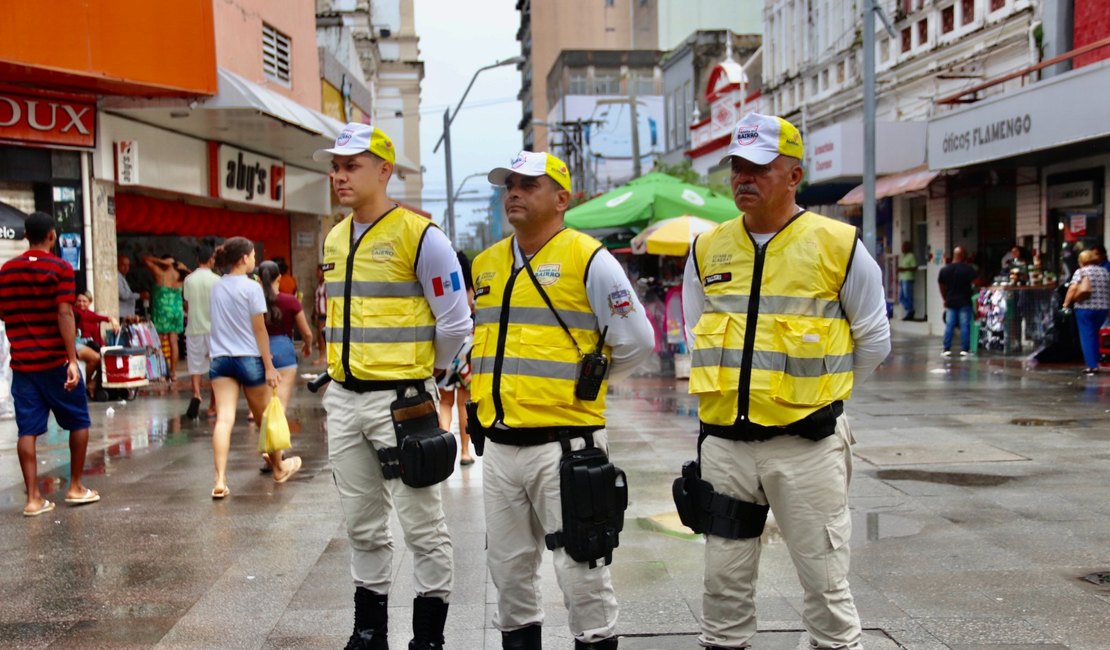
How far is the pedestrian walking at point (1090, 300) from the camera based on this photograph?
1425 centimetres

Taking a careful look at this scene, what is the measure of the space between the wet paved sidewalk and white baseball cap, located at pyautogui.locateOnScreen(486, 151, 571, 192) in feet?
6.33

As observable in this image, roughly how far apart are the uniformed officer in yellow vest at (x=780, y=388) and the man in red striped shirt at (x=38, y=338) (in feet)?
15.5

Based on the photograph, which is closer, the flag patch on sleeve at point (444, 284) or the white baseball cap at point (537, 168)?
the white baseball cap at point (537, 168)

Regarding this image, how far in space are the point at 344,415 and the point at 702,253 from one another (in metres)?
1.60

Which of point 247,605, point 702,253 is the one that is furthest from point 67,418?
point 702,253

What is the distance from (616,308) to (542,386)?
41cm

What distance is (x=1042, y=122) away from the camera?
54.1ft

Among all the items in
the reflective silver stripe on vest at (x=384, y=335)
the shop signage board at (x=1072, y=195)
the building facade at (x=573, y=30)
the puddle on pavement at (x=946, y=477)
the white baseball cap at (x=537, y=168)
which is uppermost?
the building facade at (x=573, y=30)

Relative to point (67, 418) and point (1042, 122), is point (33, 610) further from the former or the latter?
point (1042, 122)

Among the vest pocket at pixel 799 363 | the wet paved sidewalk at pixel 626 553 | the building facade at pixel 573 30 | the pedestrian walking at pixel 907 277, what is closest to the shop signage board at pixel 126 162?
the wet paved sidewalk at pixel 626 553

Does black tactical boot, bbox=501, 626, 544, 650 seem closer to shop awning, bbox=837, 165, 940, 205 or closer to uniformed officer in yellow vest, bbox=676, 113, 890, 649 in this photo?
uniformed officer in yellow vest, bbox=676, 113, 890, 649

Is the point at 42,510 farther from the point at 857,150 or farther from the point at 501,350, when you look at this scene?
the point at 857,150

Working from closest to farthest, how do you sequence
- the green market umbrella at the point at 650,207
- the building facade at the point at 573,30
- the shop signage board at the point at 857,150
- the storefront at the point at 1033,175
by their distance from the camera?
the green market umbrella at the point at 650,207, the storefront at the point at 1033,175, the shop signage board at the point at 857,150, the building facade at the point at 573,30

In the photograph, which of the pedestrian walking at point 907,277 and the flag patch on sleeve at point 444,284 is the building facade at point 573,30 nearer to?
the pedestrian walking at point 907,277
